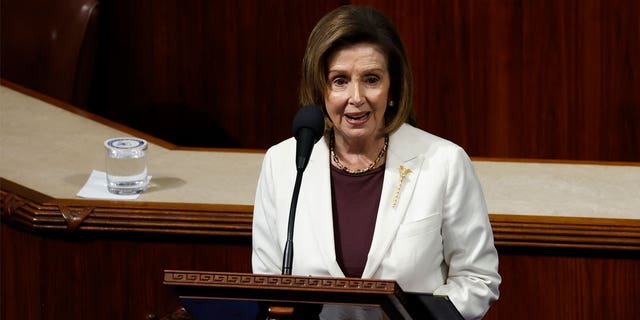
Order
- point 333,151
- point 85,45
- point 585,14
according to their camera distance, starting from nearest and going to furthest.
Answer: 1. point 333,151
2. point 585,14
3. point 85,45

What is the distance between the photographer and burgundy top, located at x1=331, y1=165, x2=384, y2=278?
8.07 ft

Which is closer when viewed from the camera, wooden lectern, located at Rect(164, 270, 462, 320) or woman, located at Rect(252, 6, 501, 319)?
wooden lectern, located at Rect(164, 270, 462, 320)

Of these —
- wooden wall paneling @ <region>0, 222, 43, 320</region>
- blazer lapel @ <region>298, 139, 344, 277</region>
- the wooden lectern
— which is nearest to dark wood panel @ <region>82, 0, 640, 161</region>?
wooden wall paneling @ <region>0, 222, 43, 320</region>

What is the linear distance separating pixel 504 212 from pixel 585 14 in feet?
3.43

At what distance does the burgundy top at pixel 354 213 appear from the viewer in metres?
2.46

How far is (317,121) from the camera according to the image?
216 centimetres

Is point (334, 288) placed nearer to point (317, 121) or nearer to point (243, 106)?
point (317, 121)

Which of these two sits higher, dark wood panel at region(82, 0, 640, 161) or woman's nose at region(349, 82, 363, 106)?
woman's nose at region(349, 82, 363, 106)

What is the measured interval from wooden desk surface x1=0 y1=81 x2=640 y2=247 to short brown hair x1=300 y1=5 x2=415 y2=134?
651 millimetres

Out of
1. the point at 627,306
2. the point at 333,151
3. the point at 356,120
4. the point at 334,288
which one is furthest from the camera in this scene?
the point at 627,306

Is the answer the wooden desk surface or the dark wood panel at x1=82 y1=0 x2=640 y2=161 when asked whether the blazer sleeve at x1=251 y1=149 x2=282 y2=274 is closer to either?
the wooden desk surface

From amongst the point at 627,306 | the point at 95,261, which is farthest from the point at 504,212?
the point at 95,261

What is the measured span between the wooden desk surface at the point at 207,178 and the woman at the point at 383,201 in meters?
0.59

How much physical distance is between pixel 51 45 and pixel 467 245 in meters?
2.39
